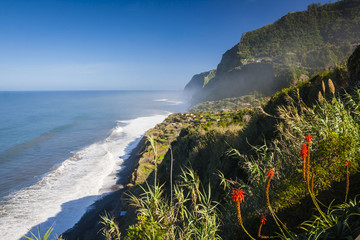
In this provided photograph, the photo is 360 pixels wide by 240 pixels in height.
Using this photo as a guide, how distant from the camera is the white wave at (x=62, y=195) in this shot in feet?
49.3

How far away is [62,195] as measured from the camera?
741 inches

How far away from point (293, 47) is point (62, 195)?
377 feet

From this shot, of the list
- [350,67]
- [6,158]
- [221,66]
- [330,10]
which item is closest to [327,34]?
[330,10]

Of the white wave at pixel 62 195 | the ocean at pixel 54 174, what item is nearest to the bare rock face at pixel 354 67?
the ocean at pixel 54 174

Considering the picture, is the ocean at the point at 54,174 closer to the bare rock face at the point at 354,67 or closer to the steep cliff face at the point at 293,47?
the bare rock face at the point at 354,67

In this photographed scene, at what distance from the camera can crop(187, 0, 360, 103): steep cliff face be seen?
73.1m

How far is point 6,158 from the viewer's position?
1143 inches

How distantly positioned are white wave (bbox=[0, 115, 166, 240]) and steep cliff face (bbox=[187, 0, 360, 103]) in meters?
65.1

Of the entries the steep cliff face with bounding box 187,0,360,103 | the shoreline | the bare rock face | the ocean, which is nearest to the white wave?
the ocean

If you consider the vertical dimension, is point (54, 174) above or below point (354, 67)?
below

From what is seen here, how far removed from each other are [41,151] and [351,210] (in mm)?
40583

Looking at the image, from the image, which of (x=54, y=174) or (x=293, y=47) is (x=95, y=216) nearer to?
(x=54, y=174)

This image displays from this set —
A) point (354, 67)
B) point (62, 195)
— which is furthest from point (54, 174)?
point (354, 67)

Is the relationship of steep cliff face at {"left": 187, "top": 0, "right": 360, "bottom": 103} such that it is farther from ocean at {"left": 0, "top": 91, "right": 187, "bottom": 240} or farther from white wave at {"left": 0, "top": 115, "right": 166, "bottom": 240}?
white wave at {"left": 0, "top": 115, "right": 166, "bottom": 240}
